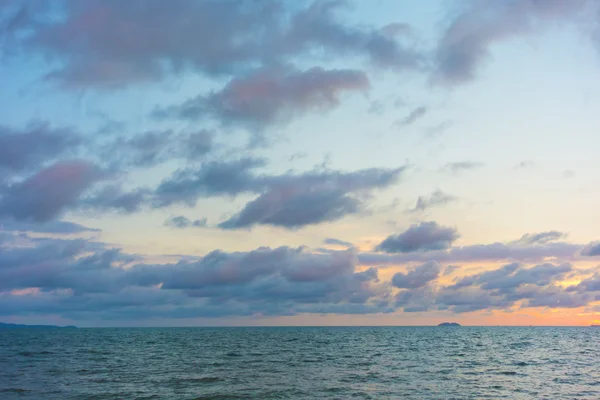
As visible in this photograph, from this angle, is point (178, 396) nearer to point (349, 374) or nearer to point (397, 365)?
point (349, 374)

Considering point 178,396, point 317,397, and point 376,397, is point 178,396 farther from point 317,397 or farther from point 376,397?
point 376,397

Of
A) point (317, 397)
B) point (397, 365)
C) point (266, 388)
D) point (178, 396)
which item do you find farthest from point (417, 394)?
point (397, 365)

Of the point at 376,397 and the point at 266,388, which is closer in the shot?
the point at 376,397

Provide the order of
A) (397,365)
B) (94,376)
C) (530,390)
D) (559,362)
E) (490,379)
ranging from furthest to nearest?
(559,362), (397,365), (94,376), (490,379), (530,390)

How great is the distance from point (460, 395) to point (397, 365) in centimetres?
2855

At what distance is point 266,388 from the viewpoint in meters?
53.5

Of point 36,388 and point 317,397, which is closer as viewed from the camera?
point 317,397

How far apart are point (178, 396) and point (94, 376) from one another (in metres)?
22.4

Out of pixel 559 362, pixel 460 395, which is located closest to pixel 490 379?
pixel 460 395

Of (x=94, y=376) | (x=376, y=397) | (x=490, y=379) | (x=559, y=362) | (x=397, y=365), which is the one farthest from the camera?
(x=559, y=362)

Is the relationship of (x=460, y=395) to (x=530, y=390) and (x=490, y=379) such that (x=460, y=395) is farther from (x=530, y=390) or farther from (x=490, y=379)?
(x=490, y=379)

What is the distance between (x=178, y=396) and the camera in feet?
159

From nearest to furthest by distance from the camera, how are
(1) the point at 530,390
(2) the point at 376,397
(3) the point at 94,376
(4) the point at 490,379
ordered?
(2) the point at 376,397
(1) the point at 530,390
(4) the point at 490,379
(3) the point at 94,376

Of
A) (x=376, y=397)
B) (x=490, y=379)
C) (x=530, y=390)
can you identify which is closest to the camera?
(x=376, y=397)
